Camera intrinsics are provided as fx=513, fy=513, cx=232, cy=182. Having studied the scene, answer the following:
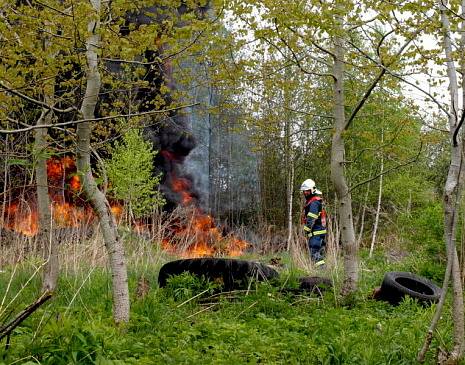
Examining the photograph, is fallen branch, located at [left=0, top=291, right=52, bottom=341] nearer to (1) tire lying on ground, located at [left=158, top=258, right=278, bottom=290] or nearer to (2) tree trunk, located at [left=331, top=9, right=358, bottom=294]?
(1) tire lying on ground, located at [left=158, top=258, right=278, bottom=290]

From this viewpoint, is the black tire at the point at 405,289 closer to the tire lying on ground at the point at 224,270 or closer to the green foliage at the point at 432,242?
the green foliage at the point at 432,242

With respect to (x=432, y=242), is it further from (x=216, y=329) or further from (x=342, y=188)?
(x=216, y=329)

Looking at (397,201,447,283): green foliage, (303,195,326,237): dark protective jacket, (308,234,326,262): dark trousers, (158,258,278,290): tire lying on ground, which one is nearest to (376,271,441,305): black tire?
(397,201,447,283): green foliage

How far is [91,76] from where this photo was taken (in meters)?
4.43

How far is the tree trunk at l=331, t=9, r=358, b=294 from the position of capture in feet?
21.0

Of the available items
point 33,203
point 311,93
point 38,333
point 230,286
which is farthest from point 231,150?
point 38,333

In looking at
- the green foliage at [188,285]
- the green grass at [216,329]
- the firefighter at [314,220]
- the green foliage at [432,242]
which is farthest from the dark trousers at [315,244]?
the green foliage at [188,285]

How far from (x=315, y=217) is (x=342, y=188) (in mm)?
4574

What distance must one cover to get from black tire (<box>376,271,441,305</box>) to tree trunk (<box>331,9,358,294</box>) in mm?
567

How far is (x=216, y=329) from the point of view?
14.7 feet

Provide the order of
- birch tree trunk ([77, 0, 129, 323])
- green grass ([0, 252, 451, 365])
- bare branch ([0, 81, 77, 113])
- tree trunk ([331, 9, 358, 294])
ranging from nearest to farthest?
1. green grass ([0, 252, 451, 365])
2. bare branch ([0, 81, 77, 113])
3. birch tree trunk ([77, 0, 129, 323])
4. tree trunk ([331, 9, 358, 294])

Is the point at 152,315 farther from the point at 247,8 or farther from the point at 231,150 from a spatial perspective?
the point at 231,150

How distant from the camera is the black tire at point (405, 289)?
6.46m

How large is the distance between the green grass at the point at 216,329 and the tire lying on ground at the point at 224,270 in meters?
0.18
